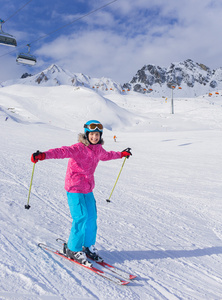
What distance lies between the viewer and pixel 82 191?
300 cm

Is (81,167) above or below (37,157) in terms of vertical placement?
below

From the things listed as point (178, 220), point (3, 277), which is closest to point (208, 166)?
point (178, 220)

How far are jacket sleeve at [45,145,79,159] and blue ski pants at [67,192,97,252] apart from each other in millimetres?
496

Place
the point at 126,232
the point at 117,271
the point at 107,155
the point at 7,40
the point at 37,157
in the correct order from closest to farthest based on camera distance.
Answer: the point at 37,157 → the point at 117,271 → the point at 107,155 → the point at 126,232 → the point at 7,40

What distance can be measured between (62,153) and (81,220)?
0.84 m

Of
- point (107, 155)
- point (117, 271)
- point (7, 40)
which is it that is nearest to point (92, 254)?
point (117, 271)

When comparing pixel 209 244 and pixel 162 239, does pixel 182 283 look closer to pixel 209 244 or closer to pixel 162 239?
pixel 162 239

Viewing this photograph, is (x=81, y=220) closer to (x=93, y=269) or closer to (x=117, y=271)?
(x=93, y=269)

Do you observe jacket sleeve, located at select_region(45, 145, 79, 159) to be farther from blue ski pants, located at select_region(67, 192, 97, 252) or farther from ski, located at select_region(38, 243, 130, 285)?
ski, located at select_region(38, 243, 130, 285)

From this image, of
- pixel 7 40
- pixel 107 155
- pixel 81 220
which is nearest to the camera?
pixel 81 220

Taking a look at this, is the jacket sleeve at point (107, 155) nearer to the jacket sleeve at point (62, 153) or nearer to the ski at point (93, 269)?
the jacket sleeve at point (62, 153)

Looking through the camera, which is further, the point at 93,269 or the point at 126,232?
the point at 126,232

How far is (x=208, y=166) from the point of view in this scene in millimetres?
11180

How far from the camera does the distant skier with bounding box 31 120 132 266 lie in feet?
9.66
